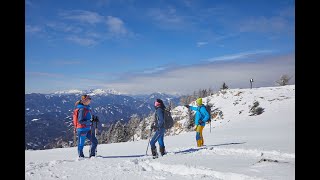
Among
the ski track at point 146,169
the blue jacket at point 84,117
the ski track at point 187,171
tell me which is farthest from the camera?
the blue jacket at point 84,117

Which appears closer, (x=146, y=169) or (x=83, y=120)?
(x=146, y=169)

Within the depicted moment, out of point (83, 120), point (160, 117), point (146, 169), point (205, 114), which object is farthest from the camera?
point (205, 114)

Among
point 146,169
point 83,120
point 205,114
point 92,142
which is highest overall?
point 205,114

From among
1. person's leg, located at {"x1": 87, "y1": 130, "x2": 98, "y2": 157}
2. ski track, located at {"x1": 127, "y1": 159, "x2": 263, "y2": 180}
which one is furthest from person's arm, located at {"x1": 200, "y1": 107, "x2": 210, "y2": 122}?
person's leg, located at {"x1": 87, "y1": 130, "x2": 98, "y2": 157}

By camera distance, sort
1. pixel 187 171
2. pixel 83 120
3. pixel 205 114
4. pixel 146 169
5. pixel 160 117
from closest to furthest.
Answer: pixel 187 171, pixel 146 169, pixel 83 120, pixel 160 117, pixel 205 114

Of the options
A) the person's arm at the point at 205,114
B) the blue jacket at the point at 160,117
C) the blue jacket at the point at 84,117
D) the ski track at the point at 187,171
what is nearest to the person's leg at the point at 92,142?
the blue jacket at the point at 84,117

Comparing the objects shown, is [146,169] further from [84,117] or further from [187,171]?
[84,117]

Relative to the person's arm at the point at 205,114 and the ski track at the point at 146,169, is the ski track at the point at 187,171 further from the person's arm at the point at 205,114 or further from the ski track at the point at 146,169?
the person's arm at the point at 205,114

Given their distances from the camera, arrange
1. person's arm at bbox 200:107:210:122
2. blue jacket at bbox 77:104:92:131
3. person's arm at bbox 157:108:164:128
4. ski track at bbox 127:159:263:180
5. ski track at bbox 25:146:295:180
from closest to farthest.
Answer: ski track at bbox 127:159:263:180 < ski track at bbox 25:146:295:180 < blue jacket at bbox 77:104:92:131 < person's arm at bbox 157:108:164:128 < person's arm at bbox 200:107:210:122

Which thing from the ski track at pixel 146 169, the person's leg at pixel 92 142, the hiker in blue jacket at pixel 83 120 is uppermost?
the hiker in blue jacket at pixel 83 120

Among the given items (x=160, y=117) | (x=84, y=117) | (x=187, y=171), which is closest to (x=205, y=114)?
(x=160, y=117)

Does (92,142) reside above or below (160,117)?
below

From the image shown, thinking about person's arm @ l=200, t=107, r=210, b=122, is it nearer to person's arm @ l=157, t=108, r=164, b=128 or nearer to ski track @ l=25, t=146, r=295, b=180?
ski track @ l=25, t=146, r=295, b=180
